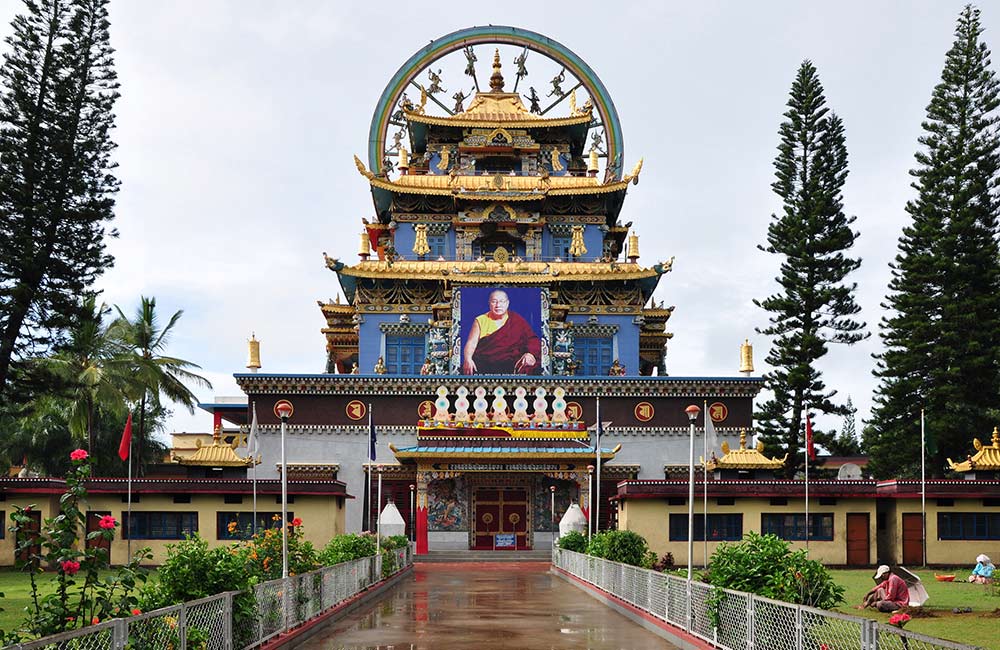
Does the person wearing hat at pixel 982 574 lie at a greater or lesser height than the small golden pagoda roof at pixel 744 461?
lesser

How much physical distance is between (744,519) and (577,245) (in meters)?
19.1

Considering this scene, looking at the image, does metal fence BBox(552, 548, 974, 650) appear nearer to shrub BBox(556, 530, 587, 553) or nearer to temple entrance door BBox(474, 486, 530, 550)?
shrub BBox(556, 530, 587, 553)

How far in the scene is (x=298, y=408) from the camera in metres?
46.0

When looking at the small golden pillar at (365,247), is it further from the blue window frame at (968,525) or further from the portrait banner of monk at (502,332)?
the blue window frame at (968,525)

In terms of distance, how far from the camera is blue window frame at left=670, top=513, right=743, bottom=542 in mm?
35375

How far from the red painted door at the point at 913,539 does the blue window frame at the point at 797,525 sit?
234 centimetres

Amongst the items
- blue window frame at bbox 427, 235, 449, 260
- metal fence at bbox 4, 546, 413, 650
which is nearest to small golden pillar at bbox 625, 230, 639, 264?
blue window frame at bbox 427, 235, 449, 260

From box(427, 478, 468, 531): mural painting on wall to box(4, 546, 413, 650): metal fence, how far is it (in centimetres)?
2099

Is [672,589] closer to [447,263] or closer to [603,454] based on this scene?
[603,454]

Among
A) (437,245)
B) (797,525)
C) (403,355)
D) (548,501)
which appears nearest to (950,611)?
(797,525)

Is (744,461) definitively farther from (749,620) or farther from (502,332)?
(749,620)

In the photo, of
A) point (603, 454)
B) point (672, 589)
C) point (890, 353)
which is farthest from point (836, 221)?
point (672, 589)

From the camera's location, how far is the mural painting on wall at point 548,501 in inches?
1722

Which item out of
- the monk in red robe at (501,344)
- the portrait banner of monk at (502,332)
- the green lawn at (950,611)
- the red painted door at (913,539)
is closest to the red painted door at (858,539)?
the red painted door at (913,539)
